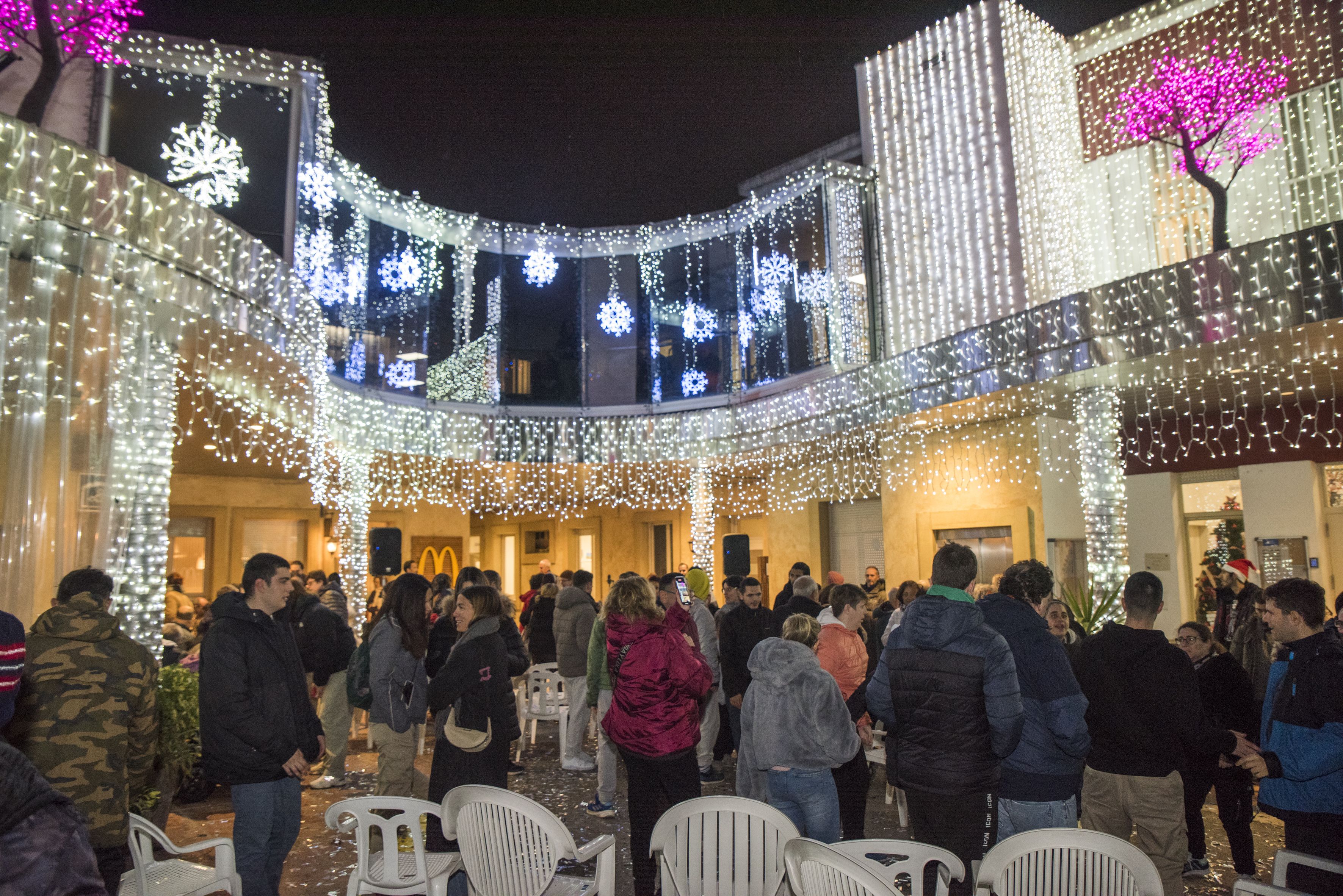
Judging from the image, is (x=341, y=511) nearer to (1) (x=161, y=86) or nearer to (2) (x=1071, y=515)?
(1) (x=161, y=86)

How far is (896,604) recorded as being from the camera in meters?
8.04

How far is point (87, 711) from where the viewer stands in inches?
115

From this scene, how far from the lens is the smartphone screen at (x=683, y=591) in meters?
5.54

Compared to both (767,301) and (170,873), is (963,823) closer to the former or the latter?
(170,873)

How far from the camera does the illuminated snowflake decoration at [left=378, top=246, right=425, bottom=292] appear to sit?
15977 millimetres

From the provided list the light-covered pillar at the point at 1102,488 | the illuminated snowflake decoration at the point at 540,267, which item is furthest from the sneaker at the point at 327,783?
the illuminated snowflake decoration at the point at 540,267

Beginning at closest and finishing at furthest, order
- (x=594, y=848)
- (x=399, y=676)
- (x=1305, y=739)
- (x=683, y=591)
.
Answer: (x=594, y=848)
(x=1305, y=739)
(x=399, y=676)
(x=683, y=591)

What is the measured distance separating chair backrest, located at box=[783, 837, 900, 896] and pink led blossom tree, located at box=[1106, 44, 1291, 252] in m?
9.92

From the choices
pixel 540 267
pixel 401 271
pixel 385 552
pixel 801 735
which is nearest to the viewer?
pixel 801 735

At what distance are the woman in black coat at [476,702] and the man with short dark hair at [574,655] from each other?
2.91 m

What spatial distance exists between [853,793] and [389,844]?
2257 mm

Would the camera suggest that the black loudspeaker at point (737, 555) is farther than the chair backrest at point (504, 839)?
Yes

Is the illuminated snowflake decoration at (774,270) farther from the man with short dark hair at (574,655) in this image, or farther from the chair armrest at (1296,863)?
the chair armrest at (1296,863)

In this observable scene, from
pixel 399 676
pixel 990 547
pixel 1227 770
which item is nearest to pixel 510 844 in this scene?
pixel 399 676
